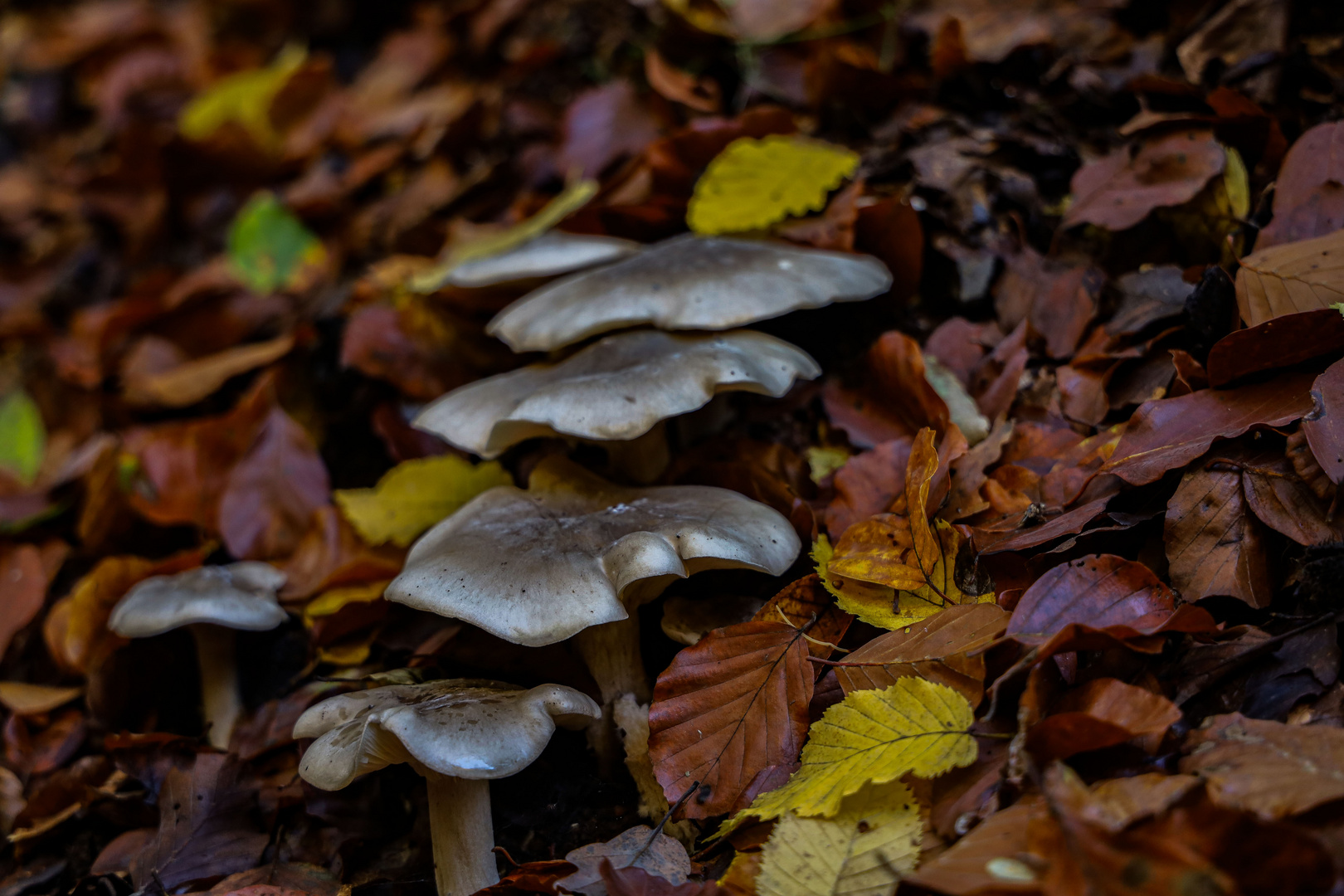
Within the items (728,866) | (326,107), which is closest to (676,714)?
(728,866)

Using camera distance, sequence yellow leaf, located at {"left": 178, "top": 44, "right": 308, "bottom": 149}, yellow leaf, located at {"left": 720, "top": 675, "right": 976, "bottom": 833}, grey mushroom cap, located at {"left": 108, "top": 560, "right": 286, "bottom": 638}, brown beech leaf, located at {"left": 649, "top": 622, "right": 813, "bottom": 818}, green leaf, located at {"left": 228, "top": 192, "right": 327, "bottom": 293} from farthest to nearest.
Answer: yellow leaf, located at {"left": 178, "top": 44, "right": 308, "bottom": 149}, green leaf, located at {"left": 228, "top": 192, "right": 327, "bottom": 293}, grey mushroom cap, located at {"left": 108, "top": 560, "right": 286, "bottom": 638}, brown beech leaf, located at {"left": 649, "top": 622, "right": 813, "bottom": 818}, yellow leaf, located at {"left": 720, "top": 675, "right": 976, "bottom": 833}

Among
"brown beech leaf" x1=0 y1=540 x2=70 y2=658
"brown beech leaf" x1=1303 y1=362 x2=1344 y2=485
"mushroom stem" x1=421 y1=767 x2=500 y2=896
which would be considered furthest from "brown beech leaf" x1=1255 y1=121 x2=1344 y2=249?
"brown beech leaf" x1=0 y1=540 x2=70 y2=658

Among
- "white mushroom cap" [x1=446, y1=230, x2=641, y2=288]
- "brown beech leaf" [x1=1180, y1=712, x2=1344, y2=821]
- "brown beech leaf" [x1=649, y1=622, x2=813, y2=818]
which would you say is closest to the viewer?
"brown beech leaf" [x1=1180, y1=712, x2=1344, y2=821]

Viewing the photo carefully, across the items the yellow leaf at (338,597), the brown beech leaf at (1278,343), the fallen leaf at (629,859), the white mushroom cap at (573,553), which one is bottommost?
the yellow leaf at (338,597)

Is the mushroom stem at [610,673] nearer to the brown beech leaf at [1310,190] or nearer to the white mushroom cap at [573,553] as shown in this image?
the white mushroom cap at [573,553]

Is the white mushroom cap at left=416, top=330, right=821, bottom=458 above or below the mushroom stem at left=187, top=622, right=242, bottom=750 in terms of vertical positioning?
above

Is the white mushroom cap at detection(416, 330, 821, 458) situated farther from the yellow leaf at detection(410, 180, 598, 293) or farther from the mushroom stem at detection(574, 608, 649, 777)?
the yellow leaf at detection(410, 180, 598, 293)

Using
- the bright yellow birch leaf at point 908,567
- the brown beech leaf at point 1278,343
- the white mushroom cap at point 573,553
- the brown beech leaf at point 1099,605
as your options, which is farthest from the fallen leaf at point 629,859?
the brown beech leaf at point 1278,343
